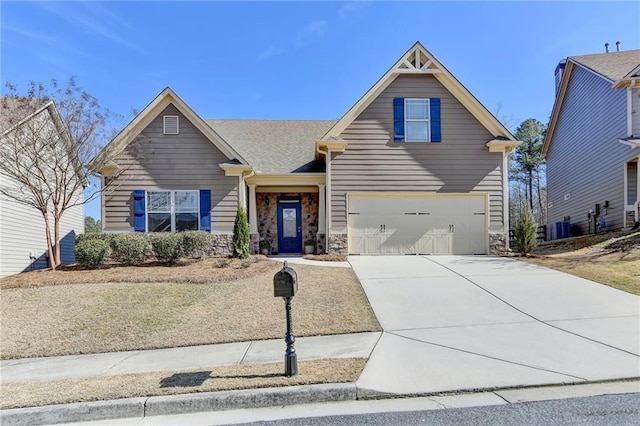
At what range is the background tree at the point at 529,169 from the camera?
96.8 feet

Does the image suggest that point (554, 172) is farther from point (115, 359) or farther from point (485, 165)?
point (115, 359)

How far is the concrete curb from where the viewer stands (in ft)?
13.0

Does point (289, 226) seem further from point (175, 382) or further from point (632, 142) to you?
point (632, 142)

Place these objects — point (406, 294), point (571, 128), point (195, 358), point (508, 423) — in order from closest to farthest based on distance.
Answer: point (508, 423), point (195, 358), point (406, 294), point (571, 128)

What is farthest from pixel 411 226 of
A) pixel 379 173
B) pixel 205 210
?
pixel 205 210

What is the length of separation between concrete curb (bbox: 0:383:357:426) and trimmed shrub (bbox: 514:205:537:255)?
10297mm

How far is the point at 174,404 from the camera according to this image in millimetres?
3988

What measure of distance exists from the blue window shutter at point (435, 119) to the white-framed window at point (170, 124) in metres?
8.75

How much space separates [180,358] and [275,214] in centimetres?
946

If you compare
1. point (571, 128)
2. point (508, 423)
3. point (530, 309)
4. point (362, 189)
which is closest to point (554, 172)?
point (571, 128)

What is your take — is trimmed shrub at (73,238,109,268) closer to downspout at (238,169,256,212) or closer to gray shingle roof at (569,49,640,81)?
downspout at (238,169,256,212)

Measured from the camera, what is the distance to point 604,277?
8914mm

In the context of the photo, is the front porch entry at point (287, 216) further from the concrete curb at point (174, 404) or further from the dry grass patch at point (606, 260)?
the concrete curb at point (174, 404)

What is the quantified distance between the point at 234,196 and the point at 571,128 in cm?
1727
